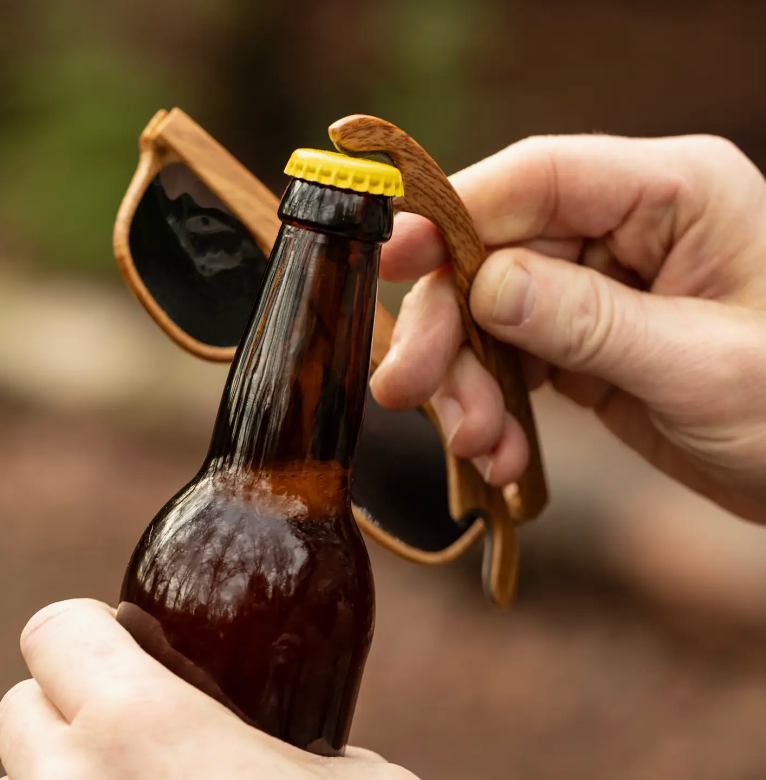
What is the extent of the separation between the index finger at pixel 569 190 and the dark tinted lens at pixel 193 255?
15 centimetres

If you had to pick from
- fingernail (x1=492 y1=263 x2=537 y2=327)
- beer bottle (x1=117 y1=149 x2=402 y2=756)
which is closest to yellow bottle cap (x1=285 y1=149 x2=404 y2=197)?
beer bottle (x1=117 y1=149 x2=402 y2=756)

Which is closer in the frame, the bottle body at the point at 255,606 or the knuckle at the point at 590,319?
the bottle body at the point at 255,606

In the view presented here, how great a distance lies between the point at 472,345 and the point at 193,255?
0.83 feet

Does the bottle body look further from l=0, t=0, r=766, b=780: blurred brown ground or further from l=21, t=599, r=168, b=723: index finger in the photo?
l=0, t=0, r=766, b=780: blurred brown ground

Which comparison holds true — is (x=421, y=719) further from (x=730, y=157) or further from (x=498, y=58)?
(x=498, y=58)

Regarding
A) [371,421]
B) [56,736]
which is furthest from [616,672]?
[56,736]

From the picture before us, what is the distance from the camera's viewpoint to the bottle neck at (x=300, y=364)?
530mm

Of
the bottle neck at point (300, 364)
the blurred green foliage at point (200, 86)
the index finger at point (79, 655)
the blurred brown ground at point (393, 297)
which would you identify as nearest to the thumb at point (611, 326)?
the bottle neck at point (300, 364)

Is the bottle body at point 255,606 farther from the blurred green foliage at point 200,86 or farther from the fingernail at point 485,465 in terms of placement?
the blurred green foliage at point 200,86

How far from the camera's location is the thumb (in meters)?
0.77

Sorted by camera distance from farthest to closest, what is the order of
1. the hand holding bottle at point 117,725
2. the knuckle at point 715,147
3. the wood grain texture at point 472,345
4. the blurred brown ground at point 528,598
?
1. the blurred brown ground at point 528,598
2. the knuckle at point 715,147
3. the wood grain texture at point 472,345
4. the hand holding bottle at point 117,725

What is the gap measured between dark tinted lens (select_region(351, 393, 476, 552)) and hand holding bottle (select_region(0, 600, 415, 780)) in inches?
16.8

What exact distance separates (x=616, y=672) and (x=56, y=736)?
84.7 inches

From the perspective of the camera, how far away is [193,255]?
2.71 feet
